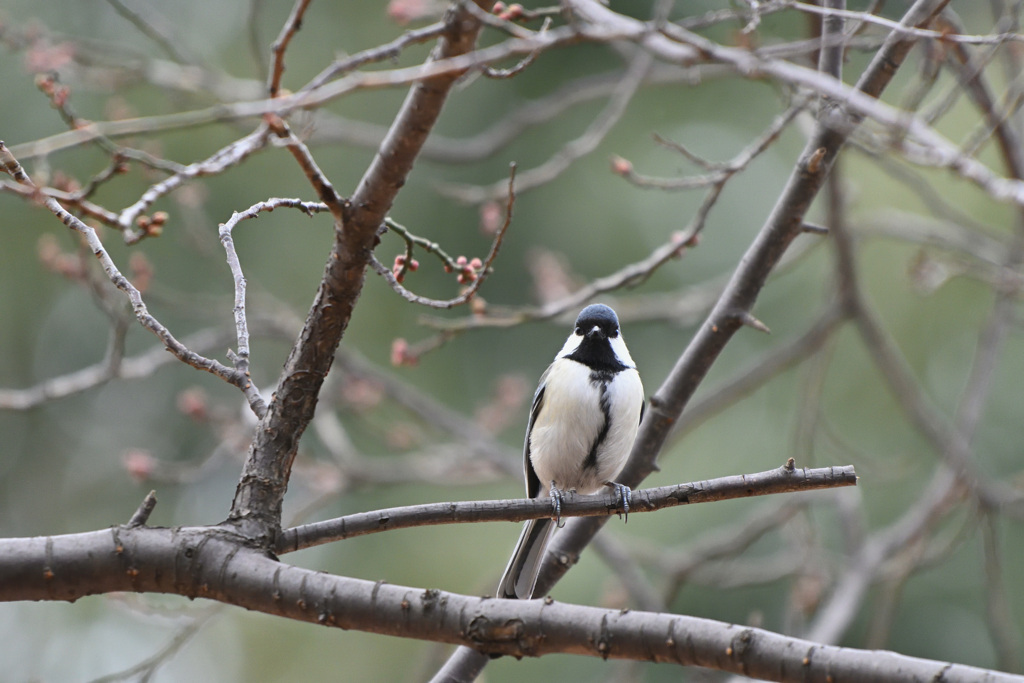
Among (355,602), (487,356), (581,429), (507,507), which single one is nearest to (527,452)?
(581,429)

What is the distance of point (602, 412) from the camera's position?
3.31m

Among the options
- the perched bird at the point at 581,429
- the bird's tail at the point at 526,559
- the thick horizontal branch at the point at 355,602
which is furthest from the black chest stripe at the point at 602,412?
the thick horizontal branch at the point at 355,602

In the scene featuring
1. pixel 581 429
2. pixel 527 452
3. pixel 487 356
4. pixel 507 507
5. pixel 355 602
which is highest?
pixel 487 356

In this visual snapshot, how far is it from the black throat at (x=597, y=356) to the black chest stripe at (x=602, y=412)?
0.04 meters

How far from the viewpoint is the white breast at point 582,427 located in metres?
3.32

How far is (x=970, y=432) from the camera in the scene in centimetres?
416

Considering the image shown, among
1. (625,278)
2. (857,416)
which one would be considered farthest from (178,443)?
(625,278)

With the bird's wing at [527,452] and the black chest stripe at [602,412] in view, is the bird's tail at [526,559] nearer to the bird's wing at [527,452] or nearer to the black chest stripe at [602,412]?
the black chest stripe at [602,412]

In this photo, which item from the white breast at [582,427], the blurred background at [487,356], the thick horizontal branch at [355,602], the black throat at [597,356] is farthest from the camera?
the blurred background at [487,356]

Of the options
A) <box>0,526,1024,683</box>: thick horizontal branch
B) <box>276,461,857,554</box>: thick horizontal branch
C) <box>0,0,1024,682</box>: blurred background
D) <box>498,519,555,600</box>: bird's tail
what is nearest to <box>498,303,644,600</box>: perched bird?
<box>498,519,555,600</box>: bird's tail

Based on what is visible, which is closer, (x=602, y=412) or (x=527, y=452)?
(x=602, y=412)

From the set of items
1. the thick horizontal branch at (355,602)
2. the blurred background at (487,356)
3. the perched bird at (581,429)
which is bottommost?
the thick horizontal branch at (355,602)

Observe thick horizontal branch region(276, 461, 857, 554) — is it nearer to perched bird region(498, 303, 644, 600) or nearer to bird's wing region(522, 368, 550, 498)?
perched bird region(498, 303, 644, 600)

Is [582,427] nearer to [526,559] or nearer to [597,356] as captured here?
[597,356]
